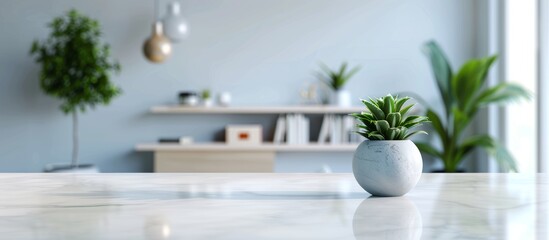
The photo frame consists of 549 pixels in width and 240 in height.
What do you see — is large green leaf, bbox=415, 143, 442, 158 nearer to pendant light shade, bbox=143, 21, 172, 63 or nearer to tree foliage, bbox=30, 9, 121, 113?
pendant light shade, bbox=143, 21, 172, 63

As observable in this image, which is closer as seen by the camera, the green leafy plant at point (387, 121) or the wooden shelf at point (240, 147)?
the green leafy plant at point (387, 121)

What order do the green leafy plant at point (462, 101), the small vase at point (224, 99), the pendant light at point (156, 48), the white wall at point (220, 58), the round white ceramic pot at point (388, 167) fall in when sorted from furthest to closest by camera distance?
the white wall at point (220, 58)
the small vase at point (224, 99)
the pendant light at point (156, 48)
the green leafy plant at point (462, 101)
the round white ceramic pot at point (388, 167)

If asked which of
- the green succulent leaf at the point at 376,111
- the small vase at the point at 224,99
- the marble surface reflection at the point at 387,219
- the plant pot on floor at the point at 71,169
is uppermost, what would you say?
the small vase at the point at 224,99

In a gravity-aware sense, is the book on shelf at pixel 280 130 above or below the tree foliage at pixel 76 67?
below

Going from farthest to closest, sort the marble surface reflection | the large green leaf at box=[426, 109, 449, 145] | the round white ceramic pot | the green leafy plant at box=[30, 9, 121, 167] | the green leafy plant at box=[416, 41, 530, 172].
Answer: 1. the green leafy plant at box=[30, 9, 121, 167]
2. the large green leaf at box=[426, 109, 449, 145]
3. the green leafy plant at box=[416, 41, 530, 172]
4. the round white ceramic pot
5. the marble surface reflection

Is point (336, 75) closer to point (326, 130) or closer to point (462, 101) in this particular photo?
point (326, 130)

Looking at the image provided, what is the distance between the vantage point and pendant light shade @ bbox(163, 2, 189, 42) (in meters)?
5.27

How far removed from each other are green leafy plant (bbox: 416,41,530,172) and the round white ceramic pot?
3.41 m

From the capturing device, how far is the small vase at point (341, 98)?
5.32 metres

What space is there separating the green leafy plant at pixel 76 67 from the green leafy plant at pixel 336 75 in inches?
65.8

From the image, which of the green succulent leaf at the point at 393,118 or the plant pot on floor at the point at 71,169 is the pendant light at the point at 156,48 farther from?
the green succulent leaf at the point at 393,118

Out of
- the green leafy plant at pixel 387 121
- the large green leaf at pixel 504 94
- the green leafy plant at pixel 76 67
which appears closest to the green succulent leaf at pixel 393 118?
the green leafy plant at pixel 387 121

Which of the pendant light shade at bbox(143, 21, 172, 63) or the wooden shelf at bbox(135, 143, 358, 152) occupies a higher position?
the pendant light shade at bbox(143, 21, 172, 63)

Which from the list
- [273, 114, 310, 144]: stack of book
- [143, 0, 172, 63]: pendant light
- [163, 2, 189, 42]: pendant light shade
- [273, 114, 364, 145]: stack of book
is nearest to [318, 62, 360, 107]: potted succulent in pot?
[273, 114, 364, 145]: stack of book
